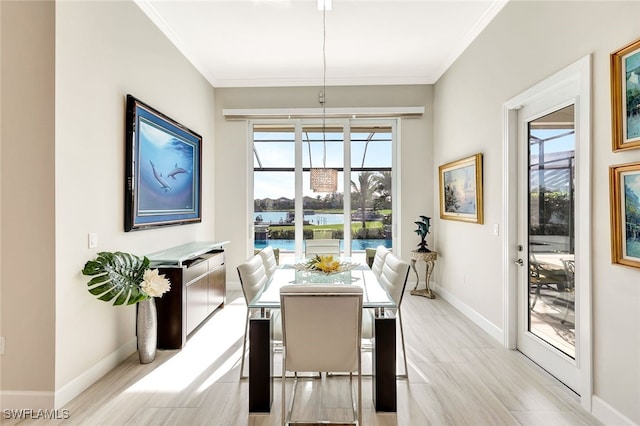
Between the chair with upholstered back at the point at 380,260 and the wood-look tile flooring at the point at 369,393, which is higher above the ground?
the chair with upholstered back at the point at 380,260

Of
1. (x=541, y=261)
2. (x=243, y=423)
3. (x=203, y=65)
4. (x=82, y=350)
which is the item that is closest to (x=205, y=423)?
(x=243, y=423)

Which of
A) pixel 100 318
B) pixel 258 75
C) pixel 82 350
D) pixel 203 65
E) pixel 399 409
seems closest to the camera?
pixel 399 409

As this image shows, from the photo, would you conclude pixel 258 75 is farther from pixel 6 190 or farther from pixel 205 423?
pixel 205 423

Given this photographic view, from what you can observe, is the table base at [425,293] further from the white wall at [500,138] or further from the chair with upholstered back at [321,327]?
the chair with upholstered back at [321,327]

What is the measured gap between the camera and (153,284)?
2551 millimetres

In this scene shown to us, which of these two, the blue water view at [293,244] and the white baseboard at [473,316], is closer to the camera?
the white baseboard at [473,316]

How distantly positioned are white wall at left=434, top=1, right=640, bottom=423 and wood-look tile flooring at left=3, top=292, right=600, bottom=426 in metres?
0.37

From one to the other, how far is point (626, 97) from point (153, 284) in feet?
10.8

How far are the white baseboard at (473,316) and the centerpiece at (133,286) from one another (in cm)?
307

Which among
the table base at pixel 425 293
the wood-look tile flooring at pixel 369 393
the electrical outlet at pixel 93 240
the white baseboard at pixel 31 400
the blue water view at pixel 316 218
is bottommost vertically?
the wood-look tile flooring at pixel 369 393

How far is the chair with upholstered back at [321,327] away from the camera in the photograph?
181 centimetres

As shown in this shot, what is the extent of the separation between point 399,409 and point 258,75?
451 cm

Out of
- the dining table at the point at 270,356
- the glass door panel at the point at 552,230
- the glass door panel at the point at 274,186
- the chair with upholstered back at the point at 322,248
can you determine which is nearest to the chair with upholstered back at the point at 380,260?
the chair with upholstered back at the point at 322,248

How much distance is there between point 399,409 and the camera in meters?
2.14
